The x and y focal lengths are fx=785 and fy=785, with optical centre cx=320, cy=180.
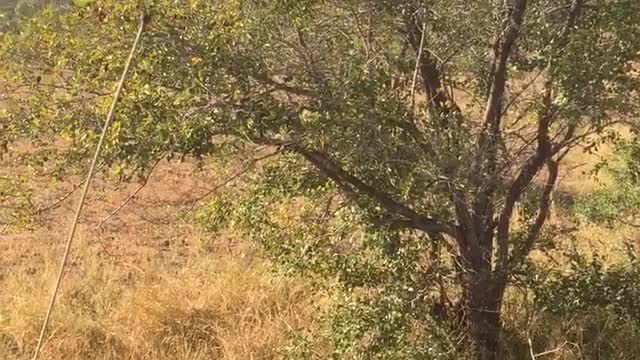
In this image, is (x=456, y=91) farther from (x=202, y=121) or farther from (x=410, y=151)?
(x=202, y=121)

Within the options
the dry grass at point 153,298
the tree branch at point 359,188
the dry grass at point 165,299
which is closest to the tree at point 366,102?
the tree branch at point 359,188

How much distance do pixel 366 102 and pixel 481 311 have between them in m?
1.77

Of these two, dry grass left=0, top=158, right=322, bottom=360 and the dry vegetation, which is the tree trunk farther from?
dry grass left=0, top=158, right=322, bottom=360

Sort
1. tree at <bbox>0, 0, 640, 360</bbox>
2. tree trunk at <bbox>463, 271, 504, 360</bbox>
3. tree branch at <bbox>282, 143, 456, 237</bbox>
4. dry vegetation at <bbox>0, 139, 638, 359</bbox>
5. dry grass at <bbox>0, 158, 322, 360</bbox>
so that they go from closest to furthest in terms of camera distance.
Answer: tree at <bbox>0, 0, 640, 360</bbox> < tree branch at <bbox>282, 143, 456, 237</bbox> < tree trunk at <bbox>463, 271, 504, 360</bbox> < dry vegetation at <bbox>0, 139, 638, 359</bbox> < dry grass at <bbox>0, 158, 322, 360</bbox>

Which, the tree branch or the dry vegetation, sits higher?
the tree branch

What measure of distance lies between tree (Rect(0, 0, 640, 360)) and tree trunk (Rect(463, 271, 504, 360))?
0.03 feet

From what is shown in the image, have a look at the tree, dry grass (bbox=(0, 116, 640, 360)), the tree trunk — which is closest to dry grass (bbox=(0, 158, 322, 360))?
dry grass (bbox=(0, 116, 640, 360))

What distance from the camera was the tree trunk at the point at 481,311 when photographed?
4625mm

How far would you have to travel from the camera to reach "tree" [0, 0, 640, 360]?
3.32 metres

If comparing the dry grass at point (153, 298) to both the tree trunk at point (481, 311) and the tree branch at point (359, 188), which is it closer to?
the tree branch at point (359, 188)

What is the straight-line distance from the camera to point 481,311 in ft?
15.4

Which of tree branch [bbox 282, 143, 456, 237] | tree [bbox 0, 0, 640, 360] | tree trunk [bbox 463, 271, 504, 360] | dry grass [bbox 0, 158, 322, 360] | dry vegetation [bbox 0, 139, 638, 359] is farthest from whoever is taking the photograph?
dry grass [bbox 0, 158, 322, 360]

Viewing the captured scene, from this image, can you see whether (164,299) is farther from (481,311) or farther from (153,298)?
(481,311)

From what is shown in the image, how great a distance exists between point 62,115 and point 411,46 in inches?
71.8
